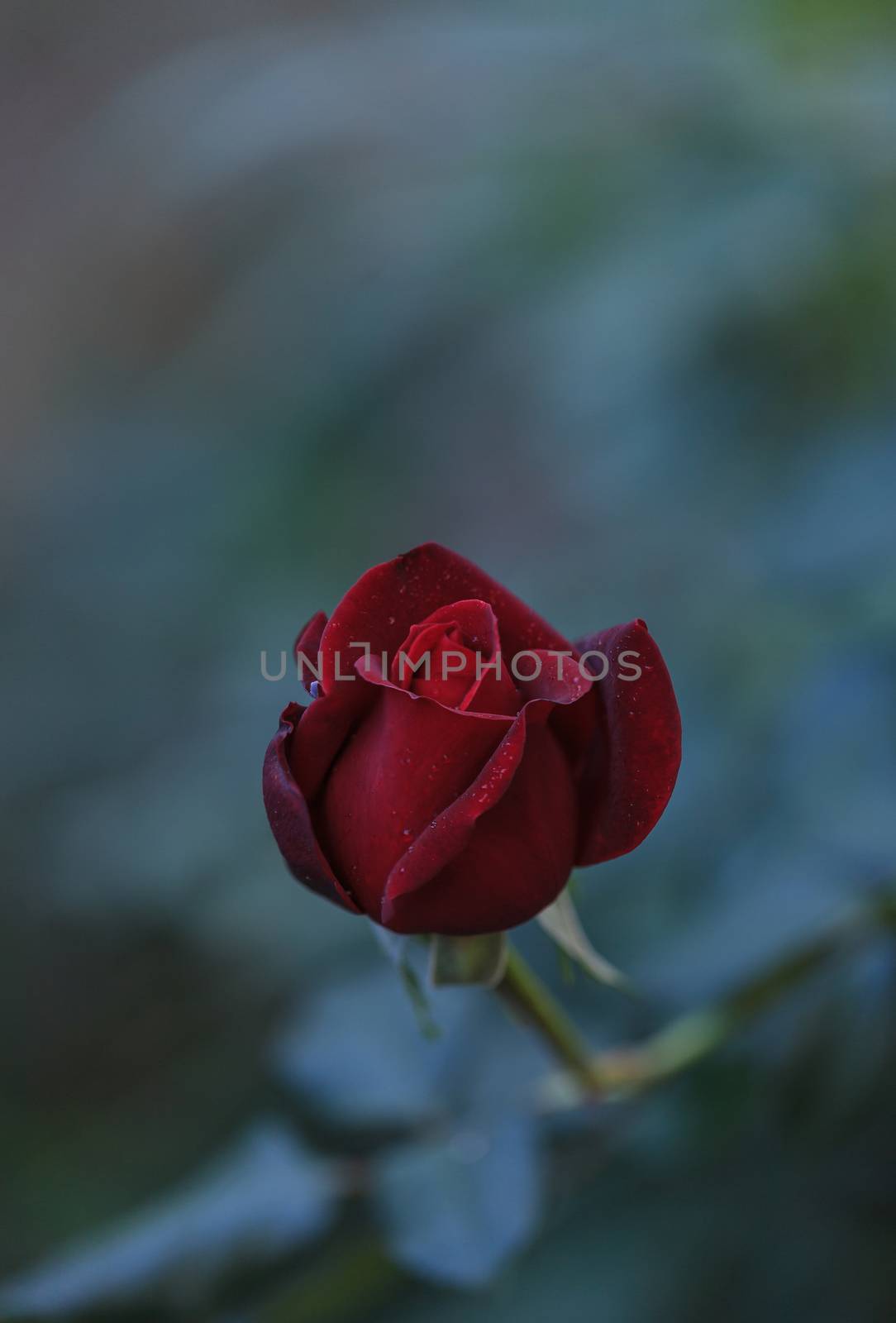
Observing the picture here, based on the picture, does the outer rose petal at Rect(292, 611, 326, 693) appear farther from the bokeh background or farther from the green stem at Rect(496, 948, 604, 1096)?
the bokeh background

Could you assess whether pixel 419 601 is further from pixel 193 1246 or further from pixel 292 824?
pixel 193 1246

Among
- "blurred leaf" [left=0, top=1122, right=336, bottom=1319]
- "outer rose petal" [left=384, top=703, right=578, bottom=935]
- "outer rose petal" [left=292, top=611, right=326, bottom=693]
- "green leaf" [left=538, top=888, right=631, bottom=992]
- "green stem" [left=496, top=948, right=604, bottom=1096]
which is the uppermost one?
"outer rose petal" [left=292, top=611, right=326, bottom=693]

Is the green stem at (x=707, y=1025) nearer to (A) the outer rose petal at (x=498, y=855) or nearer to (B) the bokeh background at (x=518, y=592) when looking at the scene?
(B) the bokeh background at (x=518, y=592)

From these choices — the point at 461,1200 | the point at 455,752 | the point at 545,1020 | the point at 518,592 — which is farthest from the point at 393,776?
the point at 518,592

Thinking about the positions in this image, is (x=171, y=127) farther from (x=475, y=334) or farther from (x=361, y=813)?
(x=361, y=813)

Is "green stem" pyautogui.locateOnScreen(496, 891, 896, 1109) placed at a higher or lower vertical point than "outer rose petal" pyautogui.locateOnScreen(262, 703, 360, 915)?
lower

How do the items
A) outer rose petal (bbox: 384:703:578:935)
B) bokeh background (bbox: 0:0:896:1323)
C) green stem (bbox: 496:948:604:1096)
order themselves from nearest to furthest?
outer rose petal (bbox: 384:703:578:935)
green stem (bbox: 496:948:604:1096)
bokeh background (bbox: 0:0:896:1323)

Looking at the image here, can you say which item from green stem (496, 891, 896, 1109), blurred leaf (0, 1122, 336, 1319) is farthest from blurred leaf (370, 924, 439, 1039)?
blurred leaf (0, 1122, 336, 1319)
